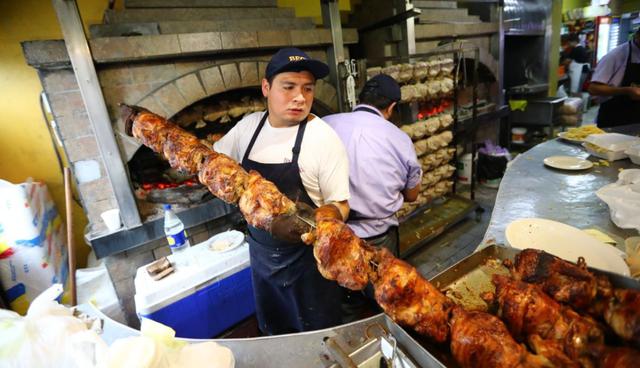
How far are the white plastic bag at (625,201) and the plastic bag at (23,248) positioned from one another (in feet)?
16.2

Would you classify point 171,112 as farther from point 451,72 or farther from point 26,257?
point 451,72

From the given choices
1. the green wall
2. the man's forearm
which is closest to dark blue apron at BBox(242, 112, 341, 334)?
the man's forearm

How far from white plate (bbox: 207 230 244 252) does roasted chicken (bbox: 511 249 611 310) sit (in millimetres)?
2563

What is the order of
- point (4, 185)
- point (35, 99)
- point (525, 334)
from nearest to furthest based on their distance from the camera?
point (525, 334) → point (4, 185) → point (35, 99)

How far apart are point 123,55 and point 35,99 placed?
5.60 feet

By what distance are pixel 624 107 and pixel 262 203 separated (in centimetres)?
624

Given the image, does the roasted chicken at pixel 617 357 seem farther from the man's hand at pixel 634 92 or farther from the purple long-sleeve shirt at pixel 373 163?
the man's hand at pixel 634 92

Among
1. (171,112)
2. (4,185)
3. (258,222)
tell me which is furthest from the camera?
(171,112)

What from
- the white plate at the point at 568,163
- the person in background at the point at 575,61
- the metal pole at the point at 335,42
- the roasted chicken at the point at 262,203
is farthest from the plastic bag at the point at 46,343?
the person in background at the point at 575,61

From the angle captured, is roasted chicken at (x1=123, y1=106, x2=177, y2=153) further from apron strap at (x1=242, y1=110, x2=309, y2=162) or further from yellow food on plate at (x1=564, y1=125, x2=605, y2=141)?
yellow food on plate at (x1=564, y1=125, x2=605, y2=141)

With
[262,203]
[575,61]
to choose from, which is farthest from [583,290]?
[575,61]

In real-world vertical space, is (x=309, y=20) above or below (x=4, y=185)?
above

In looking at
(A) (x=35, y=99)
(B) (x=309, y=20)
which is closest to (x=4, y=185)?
(A) (x=35, y=99)

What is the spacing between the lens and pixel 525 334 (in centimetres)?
102
